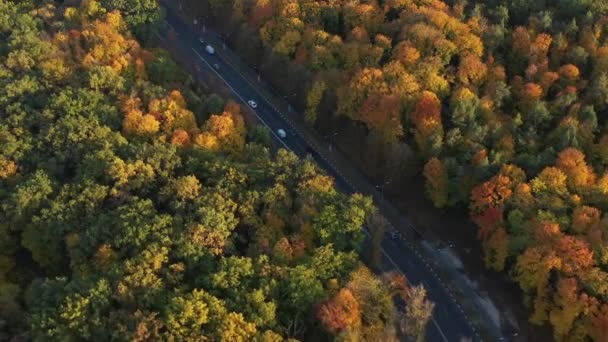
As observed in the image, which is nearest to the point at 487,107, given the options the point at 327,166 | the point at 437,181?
the point at 437,181

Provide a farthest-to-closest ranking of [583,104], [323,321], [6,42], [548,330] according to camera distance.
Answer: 1. [6,42]
2. [583,104]
3. [548,330]
4. [323,321]

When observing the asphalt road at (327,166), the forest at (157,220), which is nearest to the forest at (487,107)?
the asphalt road at (327,166)

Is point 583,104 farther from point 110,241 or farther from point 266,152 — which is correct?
point 110,241

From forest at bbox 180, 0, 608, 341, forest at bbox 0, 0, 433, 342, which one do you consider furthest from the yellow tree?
forest at bbox 0, 0, 433, 342

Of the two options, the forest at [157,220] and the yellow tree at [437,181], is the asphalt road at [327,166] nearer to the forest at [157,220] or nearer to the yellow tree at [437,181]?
the forest at [157,220]

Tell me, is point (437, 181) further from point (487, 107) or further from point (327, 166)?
point (327, 166)

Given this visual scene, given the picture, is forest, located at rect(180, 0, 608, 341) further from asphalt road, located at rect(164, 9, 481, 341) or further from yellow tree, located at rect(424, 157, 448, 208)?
asphalt road, located at rect(164, 9, 481, 341)

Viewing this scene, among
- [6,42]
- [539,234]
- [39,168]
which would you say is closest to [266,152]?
[39,168]
